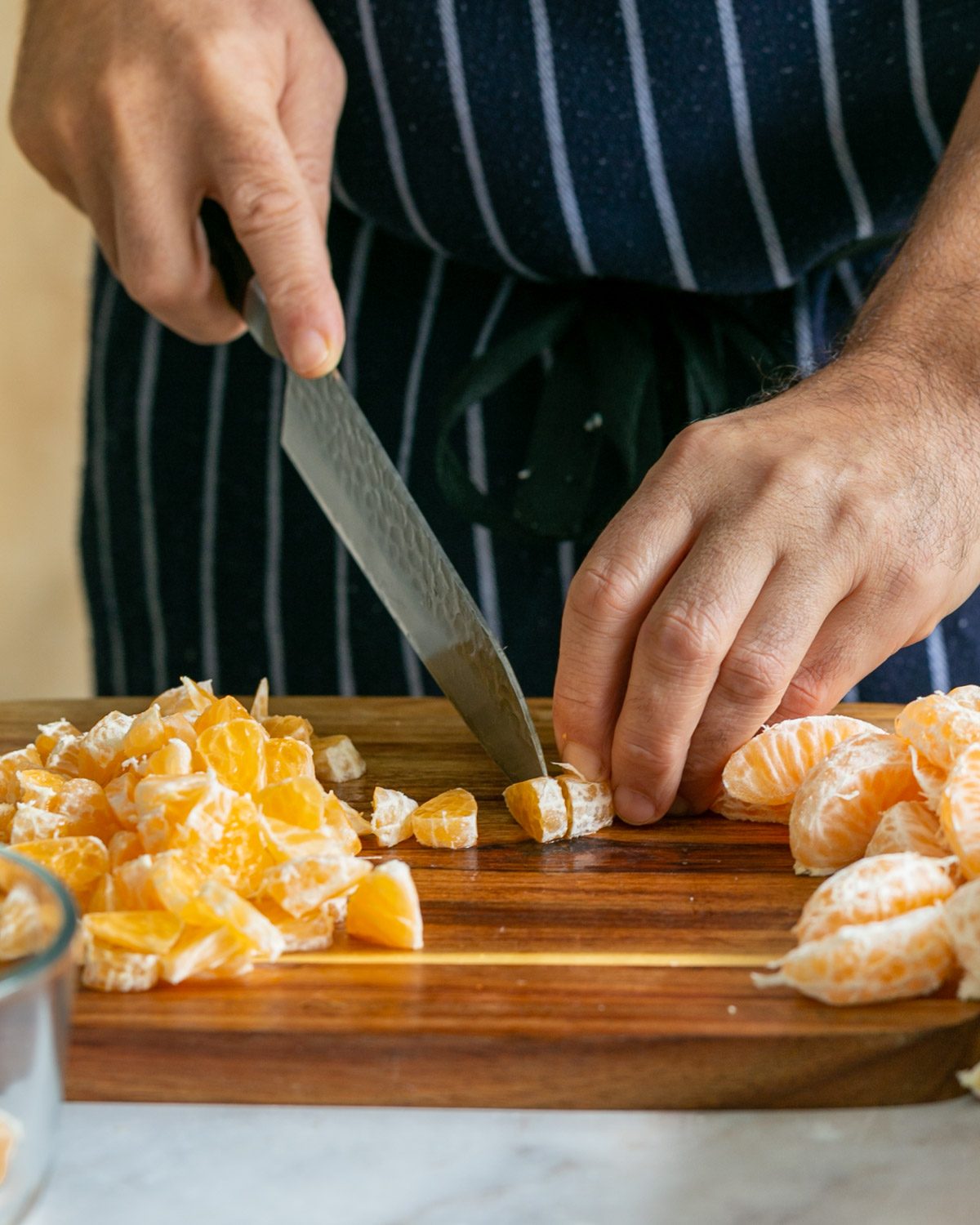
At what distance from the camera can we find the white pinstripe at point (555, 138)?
5.15 feet

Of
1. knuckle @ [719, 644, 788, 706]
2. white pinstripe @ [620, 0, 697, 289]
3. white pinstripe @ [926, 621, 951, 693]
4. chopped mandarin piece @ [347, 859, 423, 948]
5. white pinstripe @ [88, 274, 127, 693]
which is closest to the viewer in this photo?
chopped mandarin piece @ [347, 859, 423, 948]

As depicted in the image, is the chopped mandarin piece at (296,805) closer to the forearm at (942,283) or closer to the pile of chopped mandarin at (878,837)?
the pile of chopped mandarin at (878,837)

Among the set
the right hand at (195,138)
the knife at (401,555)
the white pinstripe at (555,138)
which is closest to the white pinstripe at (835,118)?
the white pinstripe at (555,138)

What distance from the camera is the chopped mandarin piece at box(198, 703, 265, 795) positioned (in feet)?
3.58

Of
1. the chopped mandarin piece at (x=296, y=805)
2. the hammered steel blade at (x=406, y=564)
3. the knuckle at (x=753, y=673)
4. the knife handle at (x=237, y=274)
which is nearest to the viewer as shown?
the chopped mandarin piece at (x=296, y=805)

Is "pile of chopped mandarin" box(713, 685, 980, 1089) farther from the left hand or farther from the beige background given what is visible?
the beige background

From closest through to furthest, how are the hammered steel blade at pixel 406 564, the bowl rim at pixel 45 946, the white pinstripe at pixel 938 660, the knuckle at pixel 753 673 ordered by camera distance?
the bowl rim at pixel 45 946, the knuckle at pixel 753 673, the hammered steel blade at pixel 406 564, the white pinstripe at pixel 938 660

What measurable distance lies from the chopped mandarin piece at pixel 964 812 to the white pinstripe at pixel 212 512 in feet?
4.07

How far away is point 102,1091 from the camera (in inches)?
33.2

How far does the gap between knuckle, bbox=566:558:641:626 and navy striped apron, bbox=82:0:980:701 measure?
1.70 feet

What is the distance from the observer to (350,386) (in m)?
1.84

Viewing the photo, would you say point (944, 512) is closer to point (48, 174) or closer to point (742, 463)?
point (742, 463)

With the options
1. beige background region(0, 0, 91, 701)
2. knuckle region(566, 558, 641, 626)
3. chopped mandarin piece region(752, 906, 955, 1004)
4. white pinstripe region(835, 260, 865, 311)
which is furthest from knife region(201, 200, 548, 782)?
beige background region(0, 0, 91, 701)

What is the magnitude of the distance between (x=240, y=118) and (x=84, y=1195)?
1072 millimetres
